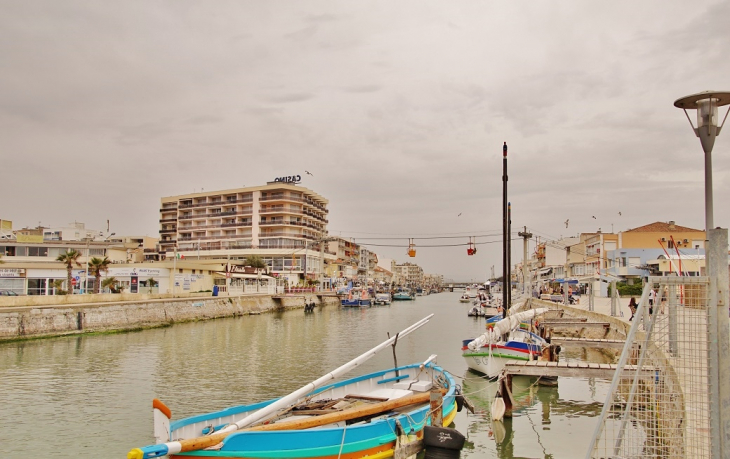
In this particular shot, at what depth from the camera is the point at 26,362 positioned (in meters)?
26.0

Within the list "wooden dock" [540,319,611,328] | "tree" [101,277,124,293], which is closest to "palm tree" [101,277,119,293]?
"tree" [101,277,124,293]

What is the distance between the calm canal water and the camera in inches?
579

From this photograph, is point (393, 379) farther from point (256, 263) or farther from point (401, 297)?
point (401, 297)

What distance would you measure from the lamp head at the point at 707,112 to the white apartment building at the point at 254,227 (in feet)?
277

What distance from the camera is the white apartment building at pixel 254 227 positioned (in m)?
94.7

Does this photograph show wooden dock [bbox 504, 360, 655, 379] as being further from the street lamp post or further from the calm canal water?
the street lamp post

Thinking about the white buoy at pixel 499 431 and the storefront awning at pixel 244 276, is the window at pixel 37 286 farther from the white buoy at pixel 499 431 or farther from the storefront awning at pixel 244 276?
the white buoy at pixel 499 431

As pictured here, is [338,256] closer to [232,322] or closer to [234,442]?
[232,322]

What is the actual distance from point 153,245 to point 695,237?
9614 cm

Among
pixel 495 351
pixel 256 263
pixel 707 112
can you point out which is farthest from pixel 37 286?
pixel 707 112

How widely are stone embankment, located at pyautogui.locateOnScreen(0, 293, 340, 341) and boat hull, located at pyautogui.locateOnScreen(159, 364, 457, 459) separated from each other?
26959 mm

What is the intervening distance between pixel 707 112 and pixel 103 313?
41.0 metres

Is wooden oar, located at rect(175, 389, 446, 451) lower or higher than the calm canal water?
higher

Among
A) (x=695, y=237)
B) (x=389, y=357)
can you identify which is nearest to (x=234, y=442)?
(x=389, y=357)
